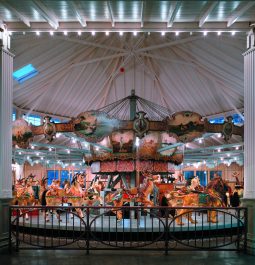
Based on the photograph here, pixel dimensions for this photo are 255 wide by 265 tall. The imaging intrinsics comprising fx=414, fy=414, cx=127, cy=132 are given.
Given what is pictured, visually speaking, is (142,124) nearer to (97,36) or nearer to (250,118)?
(250,118)

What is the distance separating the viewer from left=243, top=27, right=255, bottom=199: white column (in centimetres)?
862

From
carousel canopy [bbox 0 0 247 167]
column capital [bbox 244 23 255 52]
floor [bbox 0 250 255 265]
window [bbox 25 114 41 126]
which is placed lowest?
floor [bbox 0 250 255 265]

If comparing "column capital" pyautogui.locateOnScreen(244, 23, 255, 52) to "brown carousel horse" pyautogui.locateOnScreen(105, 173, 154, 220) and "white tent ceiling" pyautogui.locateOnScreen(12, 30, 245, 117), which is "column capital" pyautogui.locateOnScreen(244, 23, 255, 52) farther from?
"white tent ceiling" pyautogui.locateOnScreen(12, 30, 245, 117)

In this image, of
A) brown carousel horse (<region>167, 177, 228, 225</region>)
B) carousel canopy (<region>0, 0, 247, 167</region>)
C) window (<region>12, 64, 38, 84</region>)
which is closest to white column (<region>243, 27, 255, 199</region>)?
carousel canopy (<region>0, 0, 247, 167</region>)

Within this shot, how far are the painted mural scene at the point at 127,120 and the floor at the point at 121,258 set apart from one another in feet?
0.55

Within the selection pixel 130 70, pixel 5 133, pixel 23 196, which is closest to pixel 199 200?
pixel 23 196

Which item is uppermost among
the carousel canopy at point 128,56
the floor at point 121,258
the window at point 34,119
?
the carousel canopy at point 128,56

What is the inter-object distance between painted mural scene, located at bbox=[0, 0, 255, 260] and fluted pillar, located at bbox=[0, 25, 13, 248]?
24 millimetres

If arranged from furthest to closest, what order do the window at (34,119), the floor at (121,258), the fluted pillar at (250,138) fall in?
the window at (34,119), the fluted pillar at (250,138), the floor at (121,258)

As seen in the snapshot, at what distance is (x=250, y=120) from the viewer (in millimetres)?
8727

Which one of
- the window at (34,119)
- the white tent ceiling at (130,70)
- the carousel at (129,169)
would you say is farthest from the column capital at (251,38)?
the window at (34,119)

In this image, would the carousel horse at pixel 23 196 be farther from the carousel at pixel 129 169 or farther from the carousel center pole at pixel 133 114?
the carousel center pole at pixel 133 114

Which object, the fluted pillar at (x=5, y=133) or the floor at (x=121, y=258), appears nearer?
the floor at (x=121, y=258)

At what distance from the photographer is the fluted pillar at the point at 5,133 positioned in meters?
8.68
